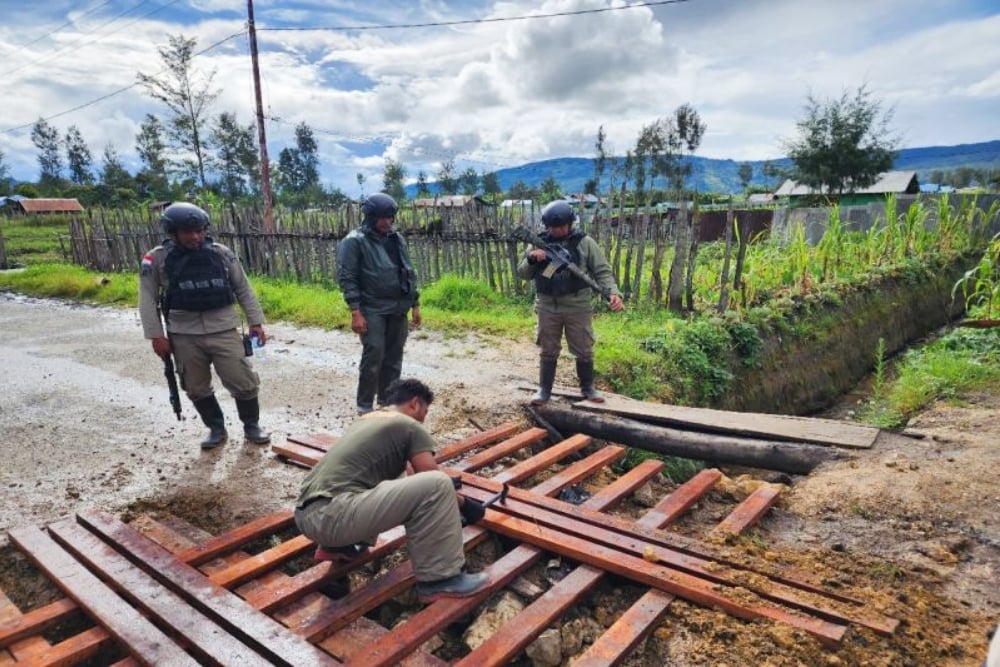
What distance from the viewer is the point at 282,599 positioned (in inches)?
94.7

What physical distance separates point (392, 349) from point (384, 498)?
251cm

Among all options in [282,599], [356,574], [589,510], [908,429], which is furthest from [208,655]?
[908,429]

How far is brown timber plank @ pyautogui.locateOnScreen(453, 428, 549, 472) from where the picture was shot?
3752 mm

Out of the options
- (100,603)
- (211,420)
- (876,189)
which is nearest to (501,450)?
(211,420)

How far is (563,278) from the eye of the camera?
436 cm

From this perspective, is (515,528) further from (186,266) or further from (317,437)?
(186,266)

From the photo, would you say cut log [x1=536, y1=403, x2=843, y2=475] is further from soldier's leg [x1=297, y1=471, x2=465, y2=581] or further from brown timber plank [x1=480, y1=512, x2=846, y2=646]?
soldier's leg [x1=297, y1=471, x2=465, y2=581]

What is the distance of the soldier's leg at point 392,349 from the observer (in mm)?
4598

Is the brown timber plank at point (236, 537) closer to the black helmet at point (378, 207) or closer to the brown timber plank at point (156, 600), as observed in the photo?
the brown timber plank at point (156, 600)

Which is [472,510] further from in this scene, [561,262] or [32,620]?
[561,262]

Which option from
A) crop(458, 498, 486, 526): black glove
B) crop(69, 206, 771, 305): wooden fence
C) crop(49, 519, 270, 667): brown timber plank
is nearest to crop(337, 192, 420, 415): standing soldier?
crop(458, 498, 486, 526): black glove

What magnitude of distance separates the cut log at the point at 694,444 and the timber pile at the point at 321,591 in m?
0.71

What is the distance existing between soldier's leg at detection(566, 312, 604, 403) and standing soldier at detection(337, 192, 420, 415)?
1.25 meters

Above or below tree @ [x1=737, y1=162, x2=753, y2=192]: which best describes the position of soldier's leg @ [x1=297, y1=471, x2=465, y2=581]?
below
